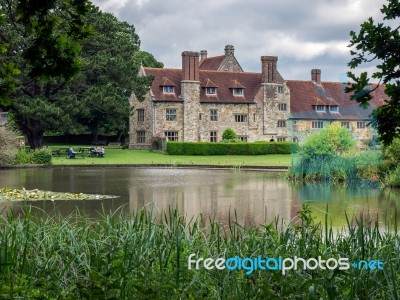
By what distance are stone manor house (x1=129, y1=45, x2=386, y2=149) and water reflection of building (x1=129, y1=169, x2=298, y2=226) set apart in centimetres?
3253

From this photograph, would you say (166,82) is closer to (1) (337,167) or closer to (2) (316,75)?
(2) (316,75)

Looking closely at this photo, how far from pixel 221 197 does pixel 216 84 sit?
150ft

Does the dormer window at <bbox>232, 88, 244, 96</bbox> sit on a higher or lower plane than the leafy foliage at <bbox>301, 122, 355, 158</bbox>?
higher

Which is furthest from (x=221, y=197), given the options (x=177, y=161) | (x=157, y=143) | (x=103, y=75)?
(x=157, y=143)

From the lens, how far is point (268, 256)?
6750 millimetres

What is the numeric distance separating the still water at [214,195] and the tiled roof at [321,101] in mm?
37340

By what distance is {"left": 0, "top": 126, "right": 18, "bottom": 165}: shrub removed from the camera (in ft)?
124

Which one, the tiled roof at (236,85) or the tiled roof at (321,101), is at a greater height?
the tiled roof at (236,85)

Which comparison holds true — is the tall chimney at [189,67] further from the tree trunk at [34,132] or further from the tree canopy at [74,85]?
the tree trunk at [34,132]

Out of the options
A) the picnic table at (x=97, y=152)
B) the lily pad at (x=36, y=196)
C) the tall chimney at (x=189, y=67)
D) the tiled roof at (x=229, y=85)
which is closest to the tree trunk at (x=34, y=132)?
the picnic table at (x=97, y=152)

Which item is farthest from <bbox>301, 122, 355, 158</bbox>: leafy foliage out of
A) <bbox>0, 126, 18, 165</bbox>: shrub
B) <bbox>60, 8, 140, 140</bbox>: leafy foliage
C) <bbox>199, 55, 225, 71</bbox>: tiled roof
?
<bbox>199, 55, 225, 71</bbox>: tiled roof

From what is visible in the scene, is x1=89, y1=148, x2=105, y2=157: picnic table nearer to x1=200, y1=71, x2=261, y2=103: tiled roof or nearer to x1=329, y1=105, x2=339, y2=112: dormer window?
x1=200, y1=71, x2=261, y2=103: tiled roof

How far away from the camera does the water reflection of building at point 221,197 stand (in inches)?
628

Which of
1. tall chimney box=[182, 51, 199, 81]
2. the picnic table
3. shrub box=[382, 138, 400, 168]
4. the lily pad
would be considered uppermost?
tall chimney box=[182, 51, 199, 81]
